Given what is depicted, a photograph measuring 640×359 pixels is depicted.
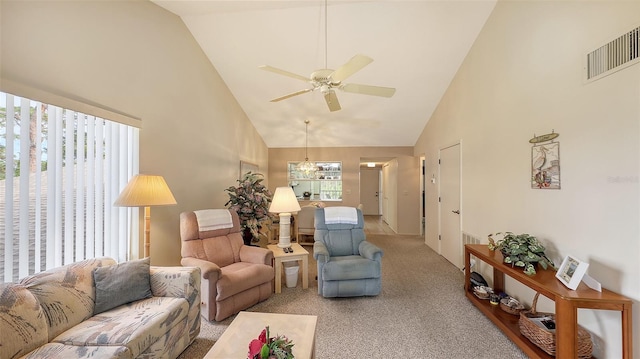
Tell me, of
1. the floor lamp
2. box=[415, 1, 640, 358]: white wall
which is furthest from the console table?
the floor lamp

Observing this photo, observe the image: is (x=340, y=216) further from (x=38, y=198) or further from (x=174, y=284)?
(x=38, y=198)

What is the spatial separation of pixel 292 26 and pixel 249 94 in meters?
1.71

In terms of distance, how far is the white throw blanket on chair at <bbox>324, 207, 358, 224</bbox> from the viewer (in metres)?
3.36

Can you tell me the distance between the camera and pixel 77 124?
205 cm

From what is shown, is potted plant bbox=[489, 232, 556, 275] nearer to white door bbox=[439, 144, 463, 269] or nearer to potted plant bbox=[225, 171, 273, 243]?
white door bbox=[439, 144, 463, 269]

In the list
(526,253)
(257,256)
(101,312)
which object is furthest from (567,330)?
(101,312)

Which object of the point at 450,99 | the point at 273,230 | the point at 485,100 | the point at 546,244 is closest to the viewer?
the point at 546,244

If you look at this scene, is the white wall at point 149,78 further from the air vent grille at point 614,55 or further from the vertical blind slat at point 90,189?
the air vent grille at point 614,55

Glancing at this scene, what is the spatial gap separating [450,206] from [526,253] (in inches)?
80.9

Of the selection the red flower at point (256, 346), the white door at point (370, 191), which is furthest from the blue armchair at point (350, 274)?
the white door at point (370, 191)

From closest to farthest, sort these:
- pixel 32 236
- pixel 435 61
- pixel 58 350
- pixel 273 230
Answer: pixel 58 350 → pixel 32 236 → pixel 435 61 → pixel 273 230

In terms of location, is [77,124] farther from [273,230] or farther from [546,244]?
[546,244]

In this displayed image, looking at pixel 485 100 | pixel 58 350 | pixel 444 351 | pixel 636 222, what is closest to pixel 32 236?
pixel 58 350

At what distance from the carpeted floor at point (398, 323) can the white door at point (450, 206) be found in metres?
0.53
